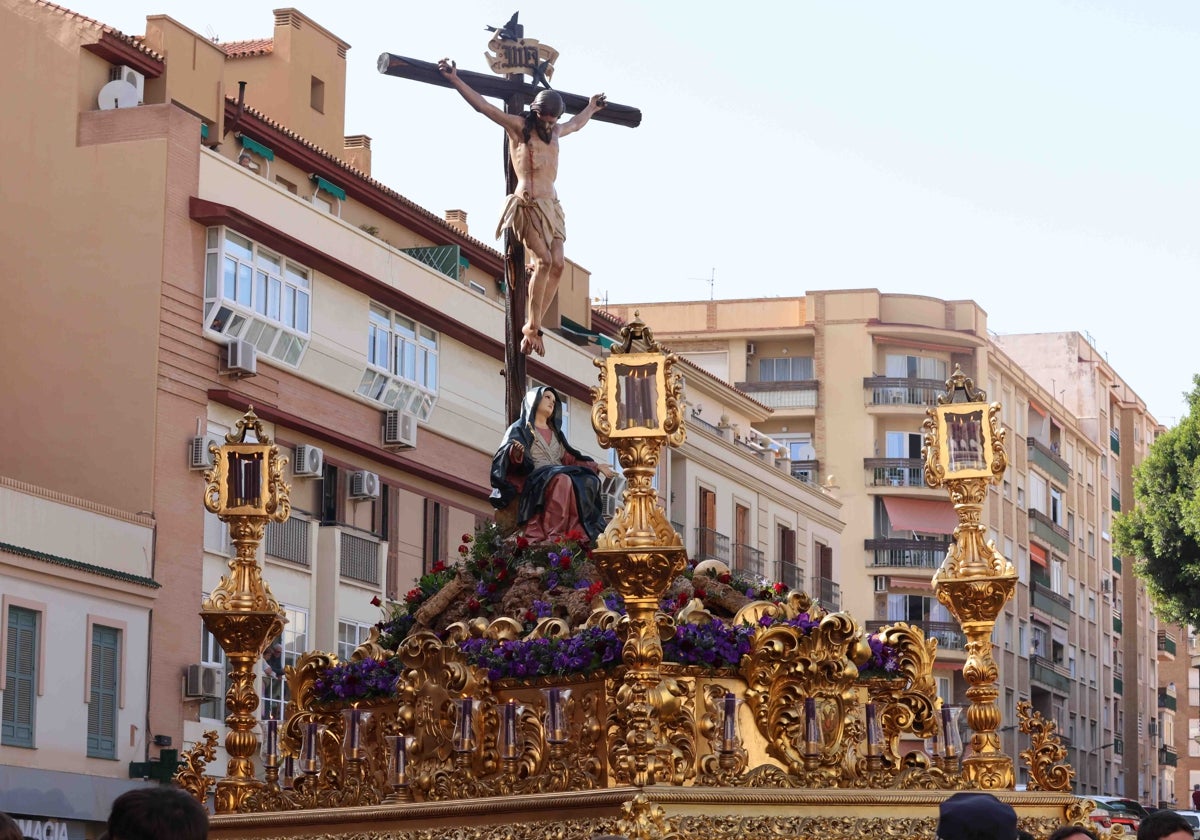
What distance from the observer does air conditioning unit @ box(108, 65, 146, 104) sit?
95.5 ft

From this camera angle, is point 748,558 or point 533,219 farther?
point 748,558

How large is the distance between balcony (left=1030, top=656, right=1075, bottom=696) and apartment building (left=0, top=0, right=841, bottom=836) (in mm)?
32747

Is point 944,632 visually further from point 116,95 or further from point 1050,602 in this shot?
point 116,95

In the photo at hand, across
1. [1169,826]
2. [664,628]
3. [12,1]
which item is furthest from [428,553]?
[1169,826]

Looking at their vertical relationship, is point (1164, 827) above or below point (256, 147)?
below

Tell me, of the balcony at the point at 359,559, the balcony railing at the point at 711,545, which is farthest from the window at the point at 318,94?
the balcony railing at the point at 711,545

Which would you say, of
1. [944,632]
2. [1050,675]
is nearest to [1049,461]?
[1050,675]

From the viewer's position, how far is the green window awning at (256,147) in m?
31.5

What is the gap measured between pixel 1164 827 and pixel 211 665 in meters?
21.4

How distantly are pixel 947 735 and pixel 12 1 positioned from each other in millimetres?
20128

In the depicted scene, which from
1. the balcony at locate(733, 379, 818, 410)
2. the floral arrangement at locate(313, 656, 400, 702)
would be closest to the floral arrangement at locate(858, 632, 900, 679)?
the floral arrangement at locate(313, 656, 400, 702)

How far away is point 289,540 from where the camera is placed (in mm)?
29719

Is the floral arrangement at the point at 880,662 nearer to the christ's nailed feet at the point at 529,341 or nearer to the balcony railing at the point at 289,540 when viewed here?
the christ's nailed feet at the point at 529,341

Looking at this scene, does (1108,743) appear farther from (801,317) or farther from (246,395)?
(246,395)
